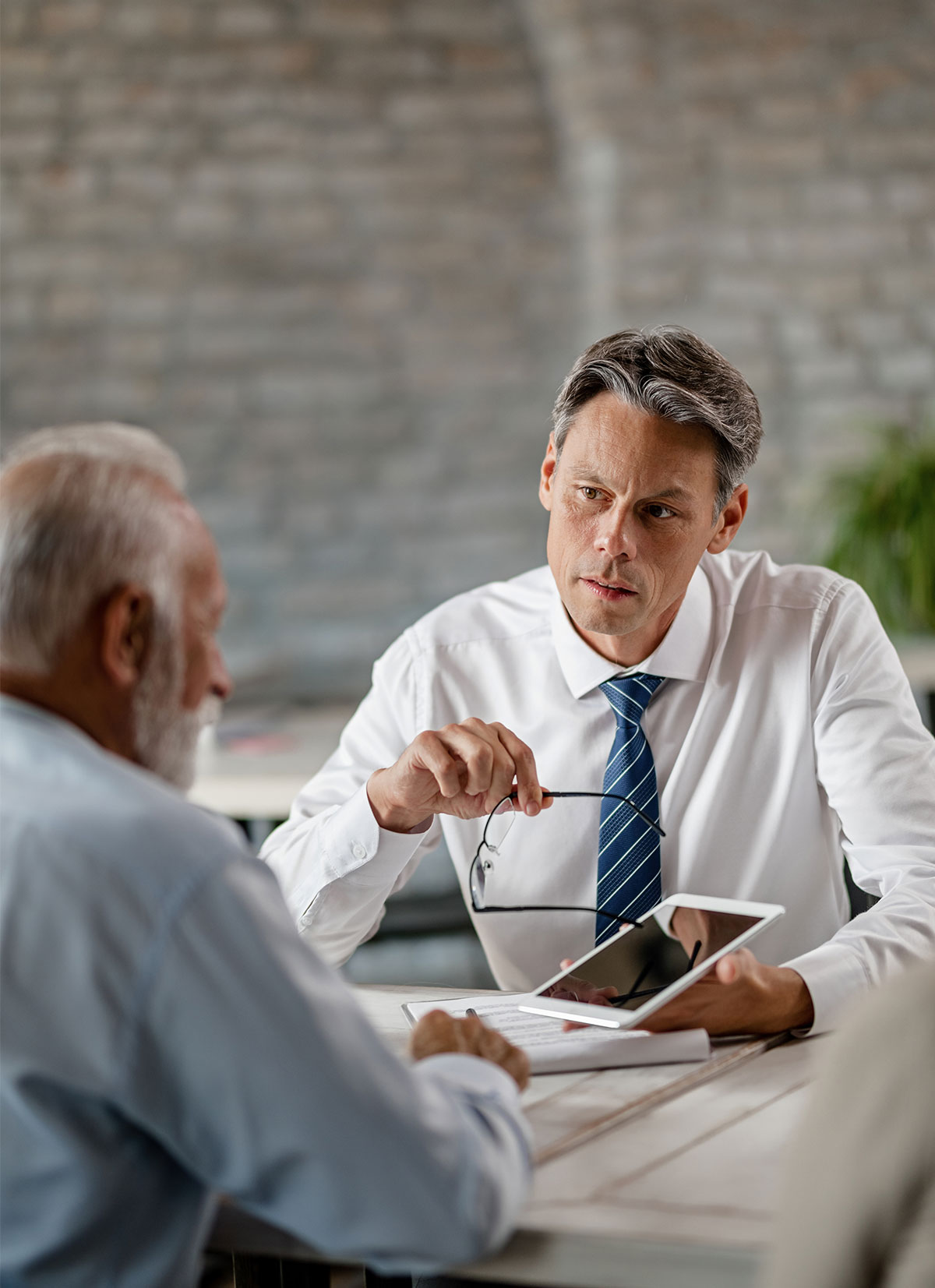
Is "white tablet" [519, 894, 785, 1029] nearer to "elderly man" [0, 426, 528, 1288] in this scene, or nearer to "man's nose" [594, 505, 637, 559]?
"elderly man" [0, 426, 528, 1288]

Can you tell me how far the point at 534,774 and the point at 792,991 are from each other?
1.19 feet

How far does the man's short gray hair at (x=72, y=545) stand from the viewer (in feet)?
3.02

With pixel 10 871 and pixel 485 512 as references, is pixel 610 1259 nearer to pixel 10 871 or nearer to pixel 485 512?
pixel 10 871

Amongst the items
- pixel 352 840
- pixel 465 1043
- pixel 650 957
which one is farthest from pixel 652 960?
pixel 352 840

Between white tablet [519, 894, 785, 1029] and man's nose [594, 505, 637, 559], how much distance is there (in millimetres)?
469

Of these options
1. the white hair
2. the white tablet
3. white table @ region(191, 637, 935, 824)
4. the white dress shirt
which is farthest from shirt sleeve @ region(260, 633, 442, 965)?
white table @ region(191, 637, 935, 824)

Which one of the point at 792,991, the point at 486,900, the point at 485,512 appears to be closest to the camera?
the point at 792,991

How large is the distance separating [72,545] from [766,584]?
1.20m

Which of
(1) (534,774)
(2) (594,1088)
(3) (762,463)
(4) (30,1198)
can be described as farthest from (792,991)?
(3) (762,463)

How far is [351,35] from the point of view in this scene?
4398 millimetres

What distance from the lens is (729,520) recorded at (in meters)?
1.87

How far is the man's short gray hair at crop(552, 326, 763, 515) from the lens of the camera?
5.57 feet

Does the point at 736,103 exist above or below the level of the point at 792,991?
above

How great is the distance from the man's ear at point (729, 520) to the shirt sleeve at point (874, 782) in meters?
0.17
